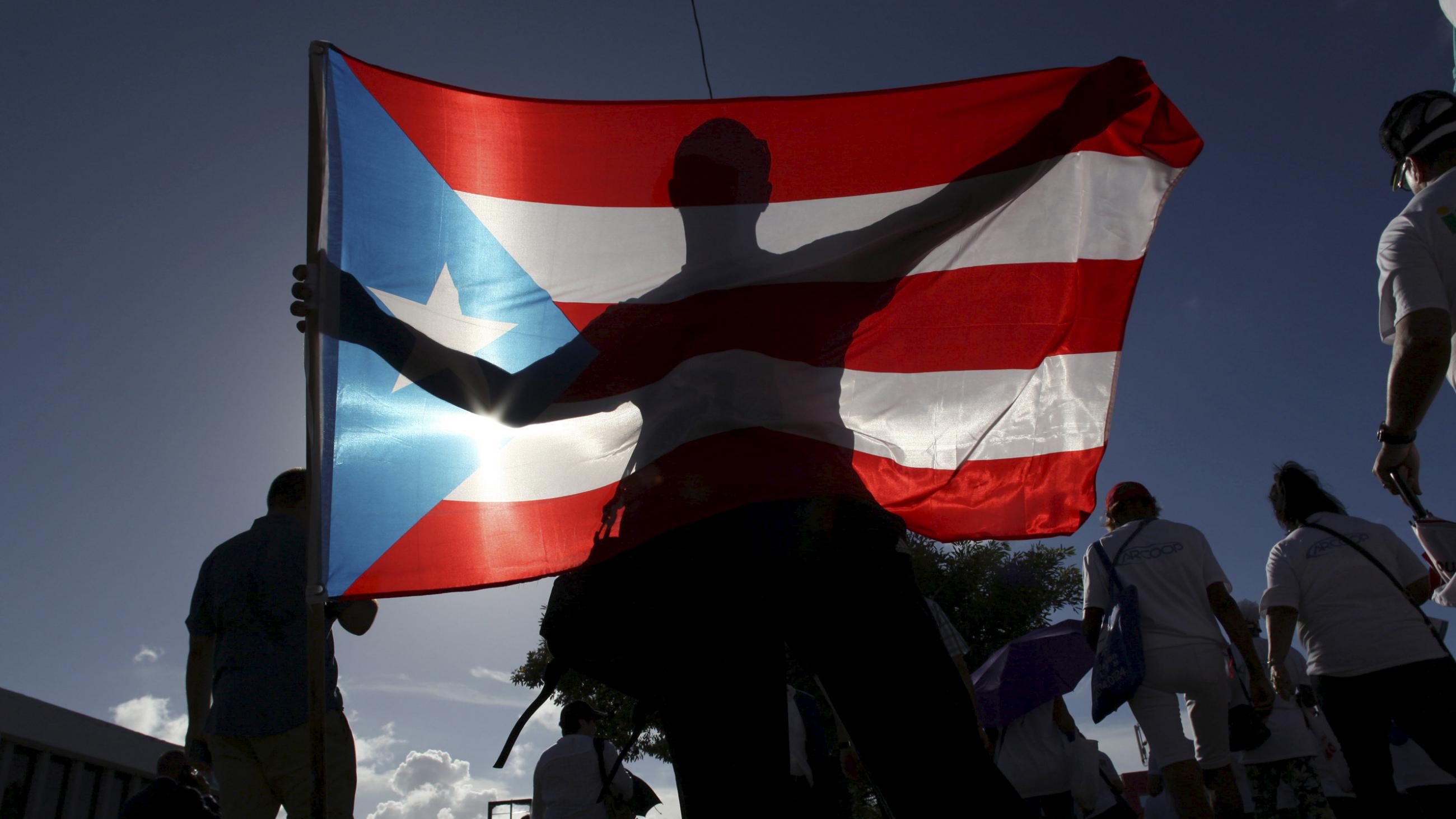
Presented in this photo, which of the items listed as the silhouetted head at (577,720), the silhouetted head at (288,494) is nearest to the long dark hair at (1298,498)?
the silhouetted head at (288,494)

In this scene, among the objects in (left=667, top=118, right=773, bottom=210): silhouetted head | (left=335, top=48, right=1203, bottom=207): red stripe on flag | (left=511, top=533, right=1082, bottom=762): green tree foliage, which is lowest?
(left=667, top=118, right=773, bottom=210): silhouetted head

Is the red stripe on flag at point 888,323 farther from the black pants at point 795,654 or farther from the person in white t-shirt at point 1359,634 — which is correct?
the person in white t-shirt at point 1359,634

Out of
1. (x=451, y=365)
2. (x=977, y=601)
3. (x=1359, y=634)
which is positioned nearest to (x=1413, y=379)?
(x=1359, y=634)

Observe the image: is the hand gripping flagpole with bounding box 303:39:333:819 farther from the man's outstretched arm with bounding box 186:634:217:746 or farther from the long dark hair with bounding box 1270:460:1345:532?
the long dark hair with bounding box 1270:460:1345:532

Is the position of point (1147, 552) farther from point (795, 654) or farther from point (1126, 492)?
point (795, 654)

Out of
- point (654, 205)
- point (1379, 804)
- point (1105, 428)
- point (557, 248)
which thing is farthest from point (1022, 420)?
point (1379, 804)

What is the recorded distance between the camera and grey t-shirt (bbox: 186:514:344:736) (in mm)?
3330

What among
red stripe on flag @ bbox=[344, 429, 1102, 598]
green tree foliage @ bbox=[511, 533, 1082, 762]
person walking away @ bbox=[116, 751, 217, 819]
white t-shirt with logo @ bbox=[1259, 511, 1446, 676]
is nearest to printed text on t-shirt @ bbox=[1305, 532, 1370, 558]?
white t-shirt with logo @ bbox=[1259, 511, 1446, 676]

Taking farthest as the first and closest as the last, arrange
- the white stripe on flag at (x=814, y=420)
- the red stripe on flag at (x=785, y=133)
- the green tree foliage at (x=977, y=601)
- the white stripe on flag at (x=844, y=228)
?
the green tree foliage at (x=977, y=601), the red stripe on flag at (x=785, y=133), the white stripe on flag at (x=844, y=228), the white stripe on flag at (x=814, y=420)

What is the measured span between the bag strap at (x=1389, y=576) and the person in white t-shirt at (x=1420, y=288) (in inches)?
68.7

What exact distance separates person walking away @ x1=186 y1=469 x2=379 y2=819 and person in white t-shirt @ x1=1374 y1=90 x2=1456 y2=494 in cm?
321

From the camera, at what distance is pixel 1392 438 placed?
85.1 inches

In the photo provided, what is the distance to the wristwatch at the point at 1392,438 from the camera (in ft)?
7.02

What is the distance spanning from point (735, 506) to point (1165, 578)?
296cm
